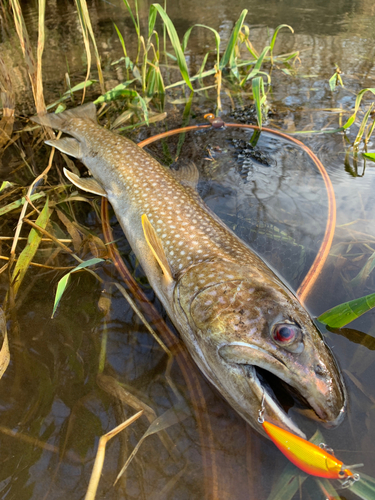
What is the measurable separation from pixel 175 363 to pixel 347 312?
1133mm

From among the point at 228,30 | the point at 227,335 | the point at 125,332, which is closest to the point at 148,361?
the point at 125,332

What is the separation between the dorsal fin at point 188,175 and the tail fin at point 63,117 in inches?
56.7

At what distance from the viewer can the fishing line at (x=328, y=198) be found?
2482mm

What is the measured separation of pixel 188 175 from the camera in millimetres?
3564

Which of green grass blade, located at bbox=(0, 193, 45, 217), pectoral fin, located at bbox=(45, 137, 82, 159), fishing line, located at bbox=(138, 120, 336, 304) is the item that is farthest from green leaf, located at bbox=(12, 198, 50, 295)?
fishing line, located at bbox=(138, 120, 336, 304)

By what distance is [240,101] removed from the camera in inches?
209

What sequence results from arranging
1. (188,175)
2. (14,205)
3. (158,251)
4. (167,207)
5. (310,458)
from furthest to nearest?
(188,175) < (14,205) < (167,207) < (158,251) < (310,458)

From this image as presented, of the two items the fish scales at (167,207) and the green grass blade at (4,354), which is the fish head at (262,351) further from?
the green grass blade at (4,354)

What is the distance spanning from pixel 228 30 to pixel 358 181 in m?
7.15

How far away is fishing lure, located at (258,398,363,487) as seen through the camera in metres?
1.48

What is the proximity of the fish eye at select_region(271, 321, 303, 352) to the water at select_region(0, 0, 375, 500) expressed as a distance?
447mm

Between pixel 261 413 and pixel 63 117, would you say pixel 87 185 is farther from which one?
pixel 261 413

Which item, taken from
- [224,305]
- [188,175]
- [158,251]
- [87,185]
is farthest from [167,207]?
[224,305]

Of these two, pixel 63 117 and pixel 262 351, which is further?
pixel 63 117
